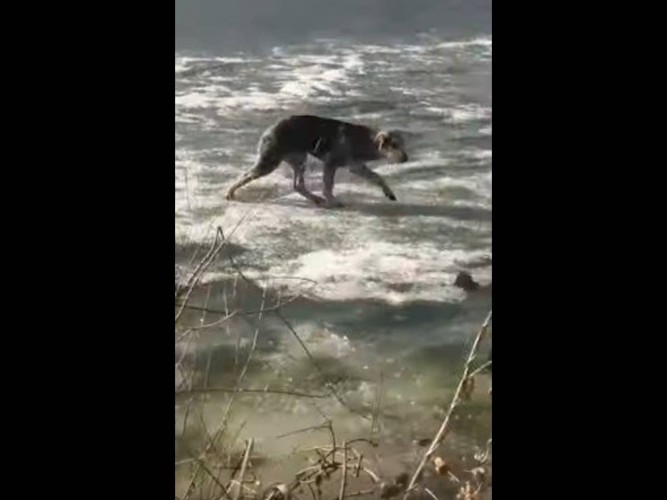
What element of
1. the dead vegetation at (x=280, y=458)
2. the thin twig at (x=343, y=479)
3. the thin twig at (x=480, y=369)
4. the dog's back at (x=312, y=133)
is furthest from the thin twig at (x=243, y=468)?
the dog's back at (x=312, y=133)

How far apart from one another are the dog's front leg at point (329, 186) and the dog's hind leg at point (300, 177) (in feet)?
0.04

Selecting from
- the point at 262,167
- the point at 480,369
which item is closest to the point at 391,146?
the point at 262,167

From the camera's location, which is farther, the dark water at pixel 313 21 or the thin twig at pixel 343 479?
the dark water at pixel 313 21

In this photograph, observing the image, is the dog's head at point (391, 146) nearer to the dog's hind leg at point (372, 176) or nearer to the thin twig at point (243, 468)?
the dog's hind leg at point (372, 176)

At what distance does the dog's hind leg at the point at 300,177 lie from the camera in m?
1.80

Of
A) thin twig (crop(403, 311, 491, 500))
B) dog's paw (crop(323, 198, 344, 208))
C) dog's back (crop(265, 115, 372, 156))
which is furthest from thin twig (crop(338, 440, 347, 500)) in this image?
dog's back (crop(265, 115, 372, 156))

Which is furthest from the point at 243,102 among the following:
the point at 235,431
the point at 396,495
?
the point at 396,495

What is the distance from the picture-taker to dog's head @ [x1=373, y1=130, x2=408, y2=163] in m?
1.81

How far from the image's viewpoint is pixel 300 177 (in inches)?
71.2

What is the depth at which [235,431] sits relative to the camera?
1739 mm

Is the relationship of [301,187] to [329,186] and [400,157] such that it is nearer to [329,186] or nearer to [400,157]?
[329,186]
